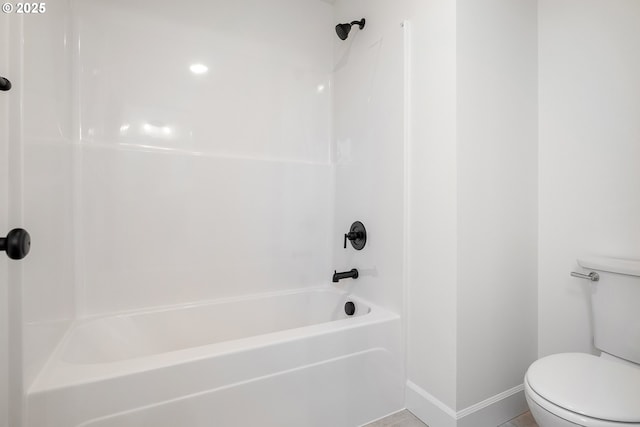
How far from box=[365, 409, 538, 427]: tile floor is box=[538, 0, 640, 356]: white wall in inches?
14.2

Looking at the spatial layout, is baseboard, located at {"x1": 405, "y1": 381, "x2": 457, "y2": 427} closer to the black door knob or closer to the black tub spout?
the black tub spout

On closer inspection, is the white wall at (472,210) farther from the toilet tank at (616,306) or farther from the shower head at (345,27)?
the shower head at (345,27)

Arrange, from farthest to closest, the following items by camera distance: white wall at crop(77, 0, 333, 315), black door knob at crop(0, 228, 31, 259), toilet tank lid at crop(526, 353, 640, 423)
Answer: white wall at crop(77, 0, 333, 315)
toilet tank lid at crop(526, 353, 640, 423)
black door knob at crop(0, 228, 31, 259)

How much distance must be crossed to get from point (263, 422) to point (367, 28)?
7.41 ft

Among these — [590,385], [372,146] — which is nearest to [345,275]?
[372,146]

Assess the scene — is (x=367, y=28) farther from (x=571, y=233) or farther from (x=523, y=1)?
(x=571, y=233)

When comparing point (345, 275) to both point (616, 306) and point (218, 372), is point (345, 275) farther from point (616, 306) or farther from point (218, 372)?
point (616, 306)

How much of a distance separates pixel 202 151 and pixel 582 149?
6.78 ft

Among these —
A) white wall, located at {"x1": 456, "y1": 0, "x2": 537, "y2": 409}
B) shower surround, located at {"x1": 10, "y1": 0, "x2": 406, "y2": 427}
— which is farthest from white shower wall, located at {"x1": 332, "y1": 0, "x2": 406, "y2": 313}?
white wall, located at {"x1": 456, "y1": 0, "x2": 537, "y2": 409}

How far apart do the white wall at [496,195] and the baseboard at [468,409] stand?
4 centimetres

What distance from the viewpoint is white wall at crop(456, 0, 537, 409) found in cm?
134

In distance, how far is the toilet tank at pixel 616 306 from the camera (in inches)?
45.1

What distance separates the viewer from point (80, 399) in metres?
0.92

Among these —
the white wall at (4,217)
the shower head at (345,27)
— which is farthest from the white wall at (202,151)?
the white wall at (4,217)
